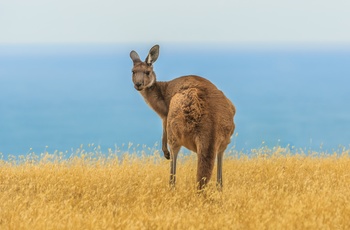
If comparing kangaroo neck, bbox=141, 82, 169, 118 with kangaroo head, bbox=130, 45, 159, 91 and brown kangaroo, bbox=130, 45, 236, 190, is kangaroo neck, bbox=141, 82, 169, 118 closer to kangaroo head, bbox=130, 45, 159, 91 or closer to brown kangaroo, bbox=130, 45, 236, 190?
kangaroo head, bbox=130, 45, 159, 91

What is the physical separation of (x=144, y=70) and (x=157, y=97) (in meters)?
0.52

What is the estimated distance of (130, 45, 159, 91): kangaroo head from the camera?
33.0 feet

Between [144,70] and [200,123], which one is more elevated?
[144,70]

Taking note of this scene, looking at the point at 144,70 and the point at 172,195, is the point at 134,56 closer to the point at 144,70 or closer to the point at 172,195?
the point at 144,70

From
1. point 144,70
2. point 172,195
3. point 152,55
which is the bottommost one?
point 172,195

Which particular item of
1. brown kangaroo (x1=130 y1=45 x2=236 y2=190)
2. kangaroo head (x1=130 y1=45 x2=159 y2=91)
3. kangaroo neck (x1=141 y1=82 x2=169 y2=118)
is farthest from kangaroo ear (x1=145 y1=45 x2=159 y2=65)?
brown kangaroo (x1=130 y1=45 x2=236 y2=190)

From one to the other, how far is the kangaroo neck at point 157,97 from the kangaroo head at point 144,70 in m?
0.11

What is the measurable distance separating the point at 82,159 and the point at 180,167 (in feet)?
6.03

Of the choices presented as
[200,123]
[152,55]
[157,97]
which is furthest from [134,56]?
[200,123]

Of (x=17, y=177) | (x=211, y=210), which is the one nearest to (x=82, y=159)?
(x=17, y=177)

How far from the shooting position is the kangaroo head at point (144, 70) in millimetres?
10055

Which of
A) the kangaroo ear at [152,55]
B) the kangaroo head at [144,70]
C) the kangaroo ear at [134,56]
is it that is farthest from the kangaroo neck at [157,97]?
the kangaroo ear at [134,56]

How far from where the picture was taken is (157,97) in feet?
33.7

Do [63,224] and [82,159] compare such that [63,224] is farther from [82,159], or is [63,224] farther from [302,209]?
[82,159]
